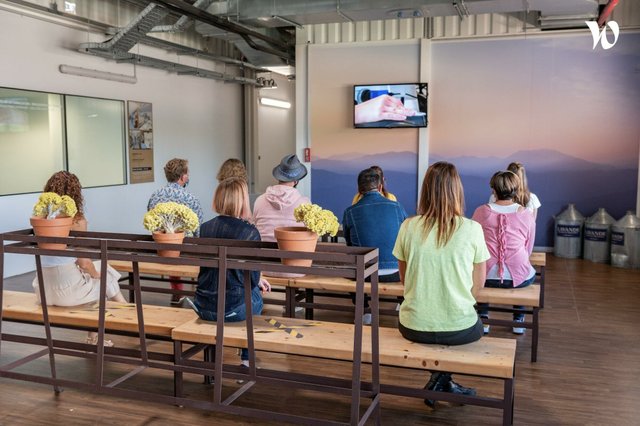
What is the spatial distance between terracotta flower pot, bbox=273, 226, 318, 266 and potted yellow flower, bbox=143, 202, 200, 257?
22.3 inches

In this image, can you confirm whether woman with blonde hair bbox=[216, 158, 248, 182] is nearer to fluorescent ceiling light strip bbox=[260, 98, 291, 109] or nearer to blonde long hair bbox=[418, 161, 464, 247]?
blonde long hair bbox=[418, 161, 464, 247]

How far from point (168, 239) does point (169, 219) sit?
12 cm

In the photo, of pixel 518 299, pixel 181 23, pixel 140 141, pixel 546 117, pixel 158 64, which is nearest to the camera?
pixel 518 299

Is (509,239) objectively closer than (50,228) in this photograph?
No

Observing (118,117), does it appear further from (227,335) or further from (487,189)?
(227,335)

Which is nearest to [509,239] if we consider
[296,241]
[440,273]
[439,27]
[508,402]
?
[440,273]

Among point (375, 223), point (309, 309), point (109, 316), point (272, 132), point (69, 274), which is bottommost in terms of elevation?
point (309, 309)

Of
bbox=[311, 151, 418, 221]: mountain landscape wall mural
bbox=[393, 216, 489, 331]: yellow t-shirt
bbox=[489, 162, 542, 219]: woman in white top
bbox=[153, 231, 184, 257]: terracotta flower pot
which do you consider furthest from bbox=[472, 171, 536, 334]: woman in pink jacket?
bbox=[311, 151, 418, 221]: mountain landscape wall mural

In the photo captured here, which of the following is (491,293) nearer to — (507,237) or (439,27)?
(507,237)

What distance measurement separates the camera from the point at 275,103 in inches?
528

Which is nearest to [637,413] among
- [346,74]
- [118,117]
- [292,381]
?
[292,381]

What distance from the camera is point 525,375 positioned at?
3.95 metres

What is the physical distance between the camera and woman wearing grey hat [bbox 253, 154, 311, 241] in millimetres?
4875

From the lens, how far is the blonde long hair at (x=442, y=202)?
2.96 meters
